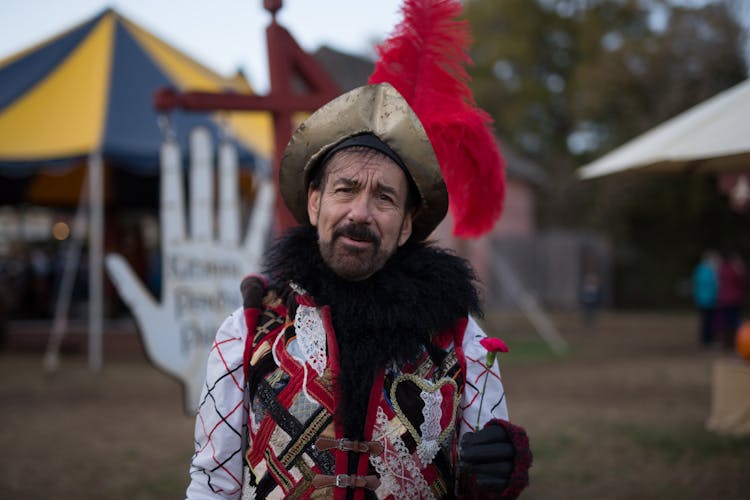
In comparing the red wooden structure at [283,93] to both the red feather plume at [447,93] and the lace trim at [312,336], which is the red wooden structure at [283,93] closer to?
the red feather plume at [447,93]

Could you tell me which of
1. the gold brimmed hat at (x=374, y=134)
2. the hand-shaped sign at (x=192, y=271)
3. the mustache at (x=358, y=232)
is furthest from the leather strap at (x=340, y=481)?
the hand-shaped sign at (x=192, y=271)

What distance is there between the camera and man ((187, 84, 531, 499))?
1.77 m

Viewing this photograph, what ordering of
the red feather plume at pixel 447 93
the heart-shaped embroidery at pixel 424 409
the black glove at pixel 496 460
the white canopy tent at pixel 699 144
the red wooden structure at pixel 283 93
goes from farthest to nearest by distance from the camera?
the white canopy tent at pixel 699 144
the red wooden structure at pixel 283 93
the red feather plume at pixel 447 93
the heart-shaped embroidery at pixel 424 409
the black glove at pixel 496 460

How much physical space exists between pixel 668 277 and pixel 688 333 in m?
6.27

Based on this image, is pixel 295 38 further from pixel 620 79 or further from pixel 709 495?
pixel 620 79

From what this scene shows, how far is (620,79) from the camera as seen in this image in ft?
65.0

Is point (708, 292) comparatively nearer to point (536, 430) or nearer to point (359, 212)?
point (536, 430)

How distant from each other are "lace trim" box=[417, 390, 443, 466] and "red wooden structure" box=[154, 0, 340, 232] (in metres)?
2.00

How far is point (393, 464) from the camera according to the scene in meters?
1.79

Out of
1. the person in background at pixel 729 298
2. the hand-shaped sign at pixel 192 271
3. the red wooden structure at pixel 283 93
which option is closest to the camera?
the red wooden structure at pixel 283 93

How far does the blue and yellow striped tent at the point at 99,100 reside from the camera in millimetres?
8438

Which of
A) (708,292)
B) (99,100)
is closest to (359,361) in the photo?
(99,100)

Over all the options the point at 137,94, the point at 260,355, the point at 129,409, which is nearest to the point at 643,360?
the point at 129,409

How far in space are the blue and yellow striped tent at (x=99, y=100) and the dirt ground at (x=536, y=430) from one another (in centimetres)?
269
